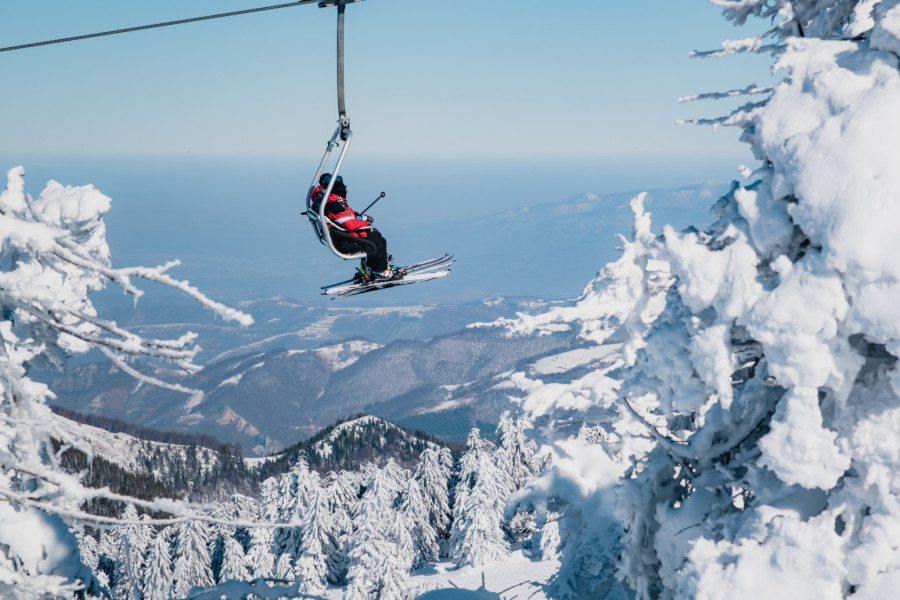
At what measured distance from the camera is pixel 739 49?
490cm

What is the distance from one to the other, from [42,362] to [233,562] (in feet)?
105

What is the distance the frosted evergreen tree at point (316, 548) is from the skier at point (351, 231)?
79.0 ft

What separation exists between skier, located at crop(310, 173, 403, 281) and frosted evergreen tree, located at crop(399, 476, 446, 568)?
2952cm

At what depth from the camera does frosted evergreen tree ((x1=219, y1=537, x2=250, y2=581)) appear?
35250 millimetres

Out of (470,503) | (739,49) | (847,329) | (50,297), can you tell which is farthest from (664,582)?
(470,503)

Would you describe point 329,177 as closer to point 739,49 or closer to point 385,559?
point 739,49

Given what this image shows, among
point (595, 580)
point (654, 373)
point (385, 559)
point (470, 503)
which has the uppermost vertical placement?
point (654, 373)

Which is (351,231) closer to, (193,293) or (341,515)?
(193,293)

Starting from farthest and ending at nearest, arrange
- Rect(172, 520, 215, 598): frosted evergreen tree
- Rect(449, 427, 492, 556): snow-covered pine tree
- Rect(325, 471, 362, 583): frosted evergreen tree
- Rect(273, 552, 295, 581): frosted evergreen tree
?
Rect(172, 520, 215, 598): frosted evergreen tree, Rect(325, 471, 362, 583): frosted evergreen tree, Rect(449, 427, 492, 556): snow-covered pine tree, Rect(273, 552, 295, 581): frosted evergreen tree

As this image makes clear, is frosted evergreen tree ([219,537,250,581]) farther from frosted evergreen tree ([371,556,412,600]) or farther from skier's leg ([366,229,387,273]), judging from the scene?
skier's leg ([366,229,387,273])

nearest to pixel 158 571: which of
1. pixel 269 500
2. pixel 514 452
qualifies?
pixel 269 500

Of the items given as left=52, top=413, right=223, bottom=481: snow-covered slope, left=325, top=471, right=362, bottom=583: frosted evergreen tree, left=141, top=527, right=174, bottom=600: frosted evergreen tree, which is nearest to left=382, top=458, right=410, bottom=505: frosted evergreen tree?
left=325, top=471, right=362, bottom=583: frosted evergreen tree

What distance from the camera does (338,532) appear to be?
36906 millimetres

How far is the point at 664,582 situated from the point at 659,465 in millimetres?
925
